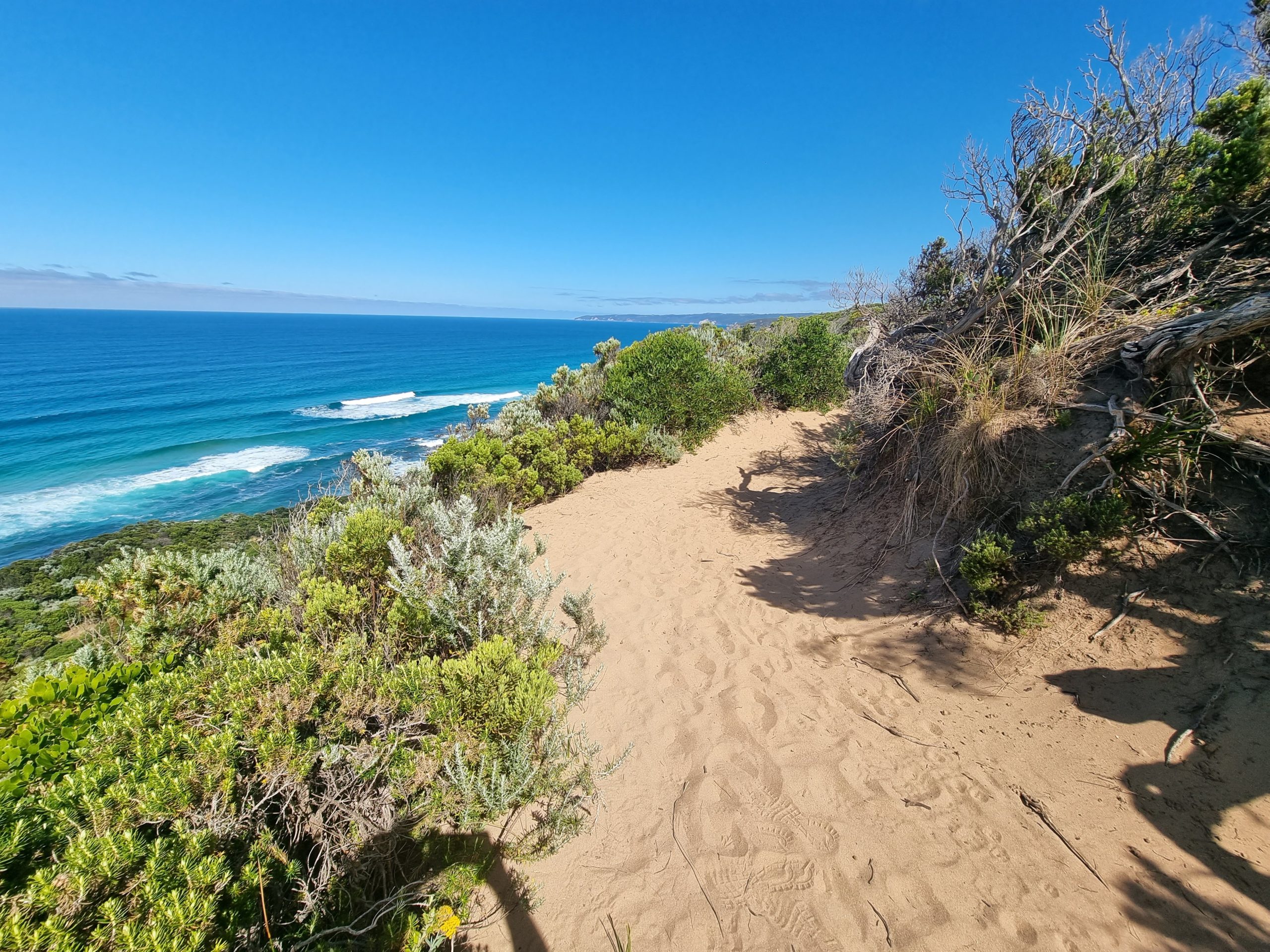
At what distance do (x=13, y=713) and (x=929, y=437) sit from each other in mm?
7348

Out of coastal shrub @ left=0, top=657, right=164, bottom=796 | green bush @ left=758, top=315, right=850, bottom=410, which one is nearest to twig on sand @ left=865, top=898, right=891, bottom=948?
coastal shrub @ left=0, top=657, right=164, bottom=796

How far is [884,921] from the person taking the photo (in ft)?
7.80

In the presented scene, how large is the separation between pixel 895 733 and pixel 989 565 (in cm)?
163

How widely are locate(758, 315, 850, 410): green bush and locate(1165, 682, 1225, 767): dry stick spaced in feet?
37.0

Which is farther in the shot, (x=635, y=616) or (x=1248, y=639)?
(x=635, y=616)

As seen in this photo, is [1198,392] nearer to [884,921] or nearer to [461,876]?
[884,921]

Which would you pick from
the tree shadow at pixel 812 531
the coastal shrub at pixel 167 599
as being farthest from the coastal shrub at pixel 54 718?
the tree shadow at pixel 812 531

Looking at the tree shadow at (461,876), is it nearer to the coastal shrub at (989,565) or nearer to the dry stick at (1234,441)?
the coastal shrub at (989,565)

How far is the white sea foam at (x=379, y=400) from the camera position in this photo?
3200 centimetres

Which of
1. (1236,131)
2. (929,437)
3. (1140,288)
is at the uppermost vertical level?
(1236,131)

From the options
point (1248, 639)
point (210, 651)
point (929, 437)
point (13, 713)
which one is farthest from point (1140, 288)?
point (13, 713)

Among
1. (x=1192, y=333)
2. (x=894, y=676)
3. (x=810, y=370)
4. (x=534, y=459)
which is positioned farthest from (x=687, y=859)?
(x=810, y=370)

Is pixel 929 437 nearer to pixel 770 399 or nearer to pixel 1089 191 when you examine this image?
pixel 1089 191

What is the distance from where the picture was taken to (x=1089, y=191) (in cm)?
486
